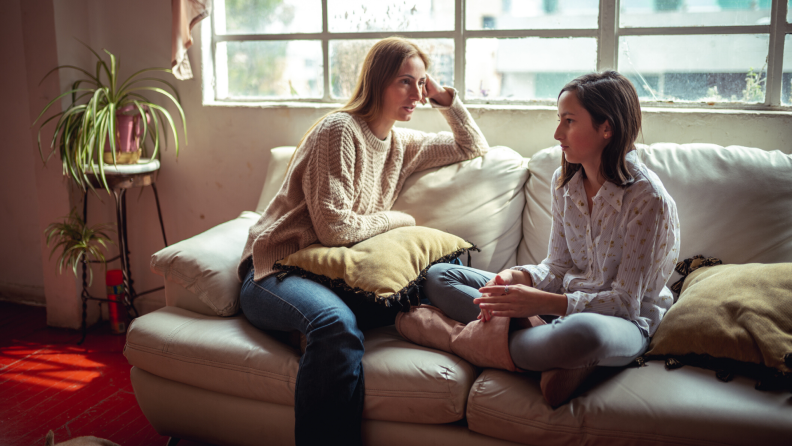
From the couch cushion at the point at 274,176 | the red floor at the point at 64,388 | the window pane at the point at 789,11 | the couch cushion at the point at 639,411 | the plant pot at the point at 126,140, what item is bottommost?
the red floor at the point at 64,388

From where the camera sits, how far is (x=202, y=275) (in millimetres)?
1858

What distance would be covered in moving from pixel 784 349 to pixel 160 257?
1802mm

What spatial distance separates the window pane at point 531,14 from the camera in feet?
7.43

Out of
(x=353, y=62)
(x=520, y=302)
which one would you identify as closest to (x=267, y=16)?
(x=353, y=62)

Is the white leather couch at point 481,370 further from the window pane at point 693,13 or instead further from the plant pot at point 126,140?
the plant pot at point 126,140

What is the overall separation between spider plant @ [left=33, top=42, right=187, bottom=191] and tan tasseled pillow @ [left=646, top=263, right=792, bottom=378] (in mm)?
2163

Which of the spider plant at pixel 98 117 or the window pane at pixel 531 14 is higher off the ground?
the window pane at pixel 531 14

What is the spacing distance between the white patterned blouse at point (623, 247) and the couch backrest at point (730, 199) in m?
0.32

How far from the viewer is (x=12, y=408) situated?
2094mm

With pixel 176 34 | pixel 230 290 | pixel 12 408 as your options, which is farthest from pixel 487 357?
pixel 176 34

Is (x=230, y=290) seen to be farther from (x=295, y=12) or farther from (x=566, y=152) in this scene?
(x=295, y=12)

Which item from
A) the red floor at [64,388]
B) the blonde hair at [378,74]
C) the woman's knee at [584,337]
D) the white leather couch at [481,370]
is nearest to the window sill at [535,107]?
the white leather couch at [481,370]

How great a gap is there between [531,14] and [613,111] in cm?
104

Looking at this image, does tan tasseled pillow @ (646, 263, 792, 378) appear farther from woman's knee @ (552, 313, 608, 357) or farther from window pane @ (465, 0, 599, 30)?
window pane @ (465, 0, 599, 30)
